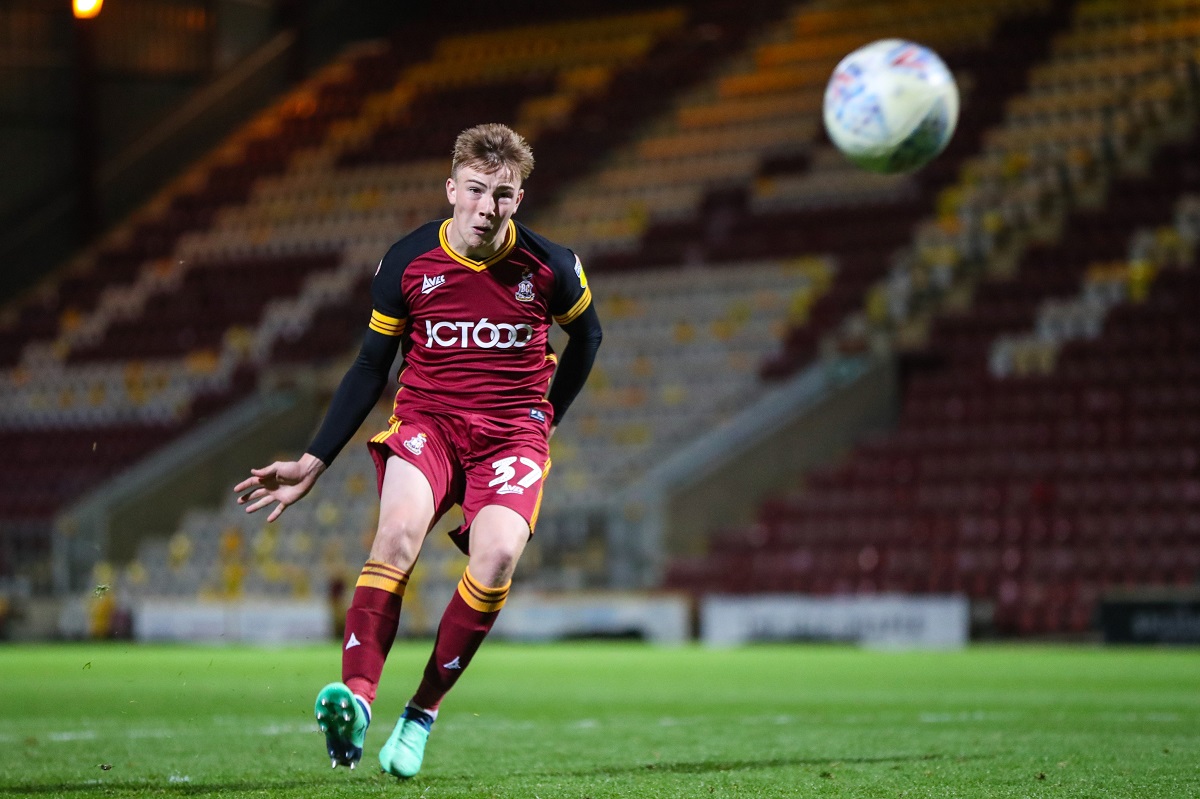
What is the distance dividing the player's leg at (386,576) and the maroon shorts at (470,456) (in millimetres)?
91

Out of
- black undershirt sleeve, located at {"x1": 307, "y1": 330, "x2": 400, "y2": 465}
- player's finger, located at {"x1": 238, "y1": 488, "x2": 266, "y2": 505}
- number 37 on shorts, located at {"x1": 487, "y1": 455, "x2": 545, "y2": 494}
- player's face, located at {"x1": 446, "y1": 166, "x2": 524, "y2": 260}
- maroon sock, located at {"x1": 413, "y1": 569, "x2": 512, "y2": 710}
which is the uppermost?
player's face, located at {"x1": 446, "y1": 166, "x2": 524, "y2": 260}

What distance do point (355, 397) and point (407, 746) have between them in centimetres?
108

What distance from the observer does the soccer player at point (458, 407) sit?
5078mm

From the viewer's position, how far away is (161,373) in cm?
2458

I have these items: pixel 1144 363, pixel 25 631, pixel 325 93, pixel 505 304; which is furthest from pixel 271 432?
pixel 505 304

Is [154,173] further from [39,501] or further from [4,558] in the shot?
[4,558]

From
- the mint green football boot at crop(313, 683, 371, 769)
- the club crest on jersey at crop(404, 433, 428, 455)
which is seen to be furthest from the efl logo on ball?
the mint green football boot at crop(313, 683, 371, 769)

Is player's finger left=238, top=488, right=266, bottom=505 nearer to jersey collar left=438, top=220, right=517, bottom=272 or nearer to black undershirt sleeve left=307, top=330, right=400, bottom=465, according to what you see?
black undershirt sleeve left=307, top=330, right=400, bottom=465

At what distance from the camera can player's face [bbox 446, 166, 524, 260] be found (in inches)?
203

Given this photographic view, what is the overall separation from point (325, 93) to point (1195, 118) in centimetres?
1543

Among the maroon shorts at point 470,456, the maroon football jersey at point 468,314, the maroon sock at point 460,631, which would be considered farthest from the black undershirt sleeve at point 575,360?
the maroon sock at point 460,631

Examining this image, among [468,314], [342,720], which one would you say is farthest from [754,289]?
[342,720]

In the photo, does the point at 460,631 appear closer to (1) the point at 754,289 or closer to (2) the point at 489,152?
(2) the point at 489,152

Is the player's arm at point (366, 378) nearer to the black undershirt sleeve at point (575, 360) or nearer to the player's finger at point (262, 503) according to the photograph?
the player's finger at point (262, 503)
